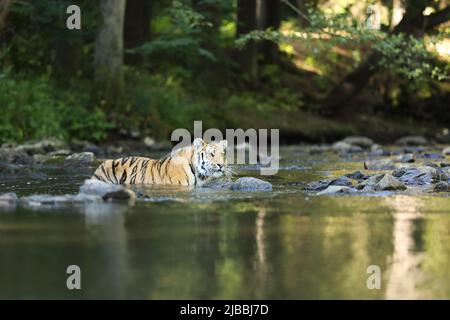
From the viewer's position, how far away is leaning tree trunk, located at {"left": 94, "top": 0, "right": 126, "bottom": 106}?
2483cm

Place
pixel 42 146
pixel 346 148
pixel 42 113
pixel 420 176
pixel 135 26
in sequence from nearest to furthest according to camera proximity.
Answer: pixel 420 176
pixel 42 146
pixel 42 113
pixel 346 148
pixel 135 26

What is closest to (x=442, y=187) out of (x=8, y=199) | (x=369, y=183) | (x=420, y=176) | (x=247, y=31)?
(x=369, y=183)

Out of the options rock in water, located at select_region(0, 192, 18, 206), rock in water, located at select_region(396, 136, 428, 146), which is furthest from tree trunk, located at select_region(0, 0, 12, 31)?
rock in water, located at select_region(396, 136, 428, 146)

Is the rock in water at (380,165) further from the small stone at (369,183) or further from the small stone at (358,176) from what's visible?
the small stone at (369,183)

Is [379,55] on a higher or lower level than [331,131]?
higher

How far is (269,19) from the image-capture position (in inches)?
1326

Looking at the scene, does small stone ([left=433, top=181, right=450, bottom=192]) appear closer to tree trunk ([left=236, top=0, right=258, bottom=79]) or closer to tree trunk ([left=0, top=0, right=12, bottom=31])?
tree trunk ([left=0, top=0, right=12, bottom=31])

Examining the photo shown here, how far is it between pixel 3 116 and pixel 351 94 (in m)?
14.9

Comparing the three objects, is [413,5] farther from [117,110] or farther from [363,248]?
[363,248]

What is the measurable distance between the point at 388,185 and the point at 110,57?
13.0 m

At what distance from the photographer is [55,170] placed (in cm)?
1722

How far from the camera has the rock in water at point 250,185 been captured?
13.9 m

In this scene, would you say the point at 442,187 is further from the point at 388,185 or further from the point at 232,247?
the point at 232,247
